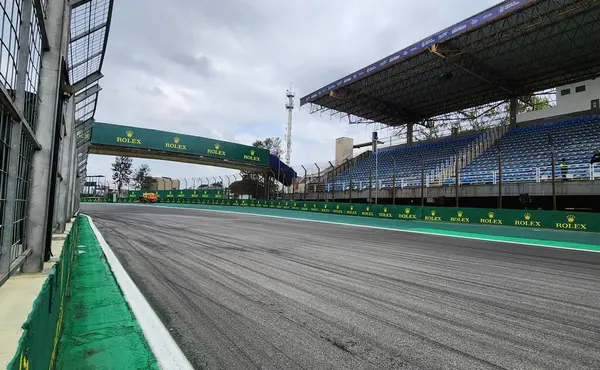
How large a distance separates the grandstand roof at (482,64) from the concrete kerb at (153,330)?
76.1 feet

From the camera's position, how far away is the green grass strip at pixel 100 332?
8.86 ft

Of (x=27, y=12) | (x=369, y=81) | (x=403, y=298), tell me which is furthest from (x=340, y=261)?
(x=369, y=81)

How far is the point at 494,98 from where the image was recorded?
3325 cm

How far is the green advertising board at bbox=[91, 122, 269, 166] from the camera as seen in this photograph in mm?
31750

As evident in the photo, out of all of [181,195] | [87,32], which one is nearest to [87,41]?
[87,32]

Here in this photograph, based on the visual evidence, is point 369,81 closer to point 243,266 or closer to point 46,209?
point 243,266

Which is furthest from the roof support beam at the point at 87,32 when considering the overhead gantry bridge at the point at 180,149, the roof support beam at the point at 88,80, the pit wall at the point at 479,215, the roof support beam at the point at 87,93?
the overhead gantry bridge at the point at 180,149

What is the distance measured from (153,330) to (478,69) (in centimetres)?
3161

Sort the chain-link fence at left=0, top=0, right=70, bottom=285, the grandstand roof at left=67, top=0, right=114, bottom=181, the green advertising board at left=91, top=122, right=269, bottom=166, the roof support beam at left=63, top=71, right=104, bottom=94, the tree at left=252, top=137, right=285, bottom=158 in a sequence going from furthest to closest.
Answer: the tree at left=252, top=137, right=285, bottom=158 → the green advertising board at left=91, top=122, right=269, bottom=166 → the roof support beam at left=63, top=71, right=104, bottom=94 → the grandstand roof at left=67, top=0, right=114, bottom=181 → the chain-link fence at left=0, top=0, right=70, bottom=285

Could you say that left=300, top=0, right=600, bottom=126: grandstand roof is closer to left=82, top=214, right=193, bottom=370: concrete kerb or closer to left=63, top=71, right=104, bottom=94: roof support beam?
left=63, top=71, right=104, bottom=94: roof support beam

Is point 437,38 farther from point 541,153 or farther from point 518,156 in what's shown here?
point 541,153

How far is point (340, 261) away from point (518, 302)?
3.39 metres

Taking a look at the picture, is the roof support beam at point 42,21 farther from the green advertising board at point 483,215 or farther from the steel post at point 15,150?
the green advertising board at point 483,215

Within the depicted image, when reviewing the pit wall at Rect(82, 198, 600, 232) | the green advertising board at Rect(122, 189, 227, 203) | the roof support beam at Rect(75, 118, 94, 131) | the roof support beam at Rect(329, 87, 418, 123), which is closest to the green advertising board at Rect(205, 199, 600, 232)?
the pit wall at Rect(82, 198, 600, 232)
